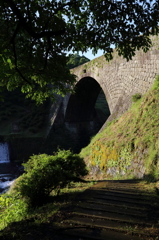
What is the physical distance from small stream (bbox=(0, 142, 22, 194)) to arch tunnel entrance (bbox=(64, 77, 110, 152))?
21.7ft

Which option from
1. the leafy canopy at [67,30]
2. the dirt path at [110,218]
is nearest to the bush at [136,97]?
the leafy canopy at [67,30]

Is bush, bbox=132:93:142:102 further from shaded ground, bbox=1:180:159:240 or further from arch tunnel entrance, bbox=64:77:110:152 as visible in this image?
arch tunnel entrance, bbox=64:77:110:152

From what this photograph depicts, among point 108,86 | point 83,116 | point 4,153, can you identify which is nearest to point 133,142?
point 108,86

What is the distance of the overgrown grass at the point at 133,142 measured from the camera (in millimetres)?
7734

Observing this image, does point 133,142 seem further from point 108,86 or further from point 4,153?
point 4,153

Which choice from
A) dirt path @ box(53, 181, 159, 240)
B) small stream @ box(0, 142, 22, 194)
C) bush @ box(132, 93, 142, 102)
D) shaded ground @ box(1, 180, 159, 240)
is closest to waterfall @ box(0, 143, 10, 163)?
small stream @ box(0, 142, 22, 194)

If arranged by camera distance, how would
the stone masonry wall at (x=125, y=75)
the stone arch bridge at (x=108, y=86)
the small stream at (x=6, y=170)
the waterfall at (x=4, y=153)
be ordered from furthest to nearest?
1. the waterfall at (x=4, y=153)
2. the small stream at (x=6, y=170)
3. the stone arch bridge at (x=108, y=86)
4. the stone masonry wall at (x=125, y=75)

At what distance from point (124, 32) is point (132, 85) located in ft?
28.3

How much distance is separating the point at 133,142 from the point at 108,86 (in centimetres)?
884

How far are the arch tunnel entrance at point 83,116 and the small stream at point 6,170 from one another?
663cm

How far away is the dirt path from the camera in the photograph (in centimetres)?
286

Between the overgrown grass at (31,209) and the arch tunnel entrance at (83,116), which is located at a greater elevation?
the arch tunnel entrance at (83,116)

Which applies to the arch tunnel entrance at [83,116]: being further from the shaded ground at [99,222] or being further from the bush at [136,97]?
the shaded ground at [99,222]

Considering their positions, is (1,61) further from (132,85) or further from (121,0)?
(132,85)
